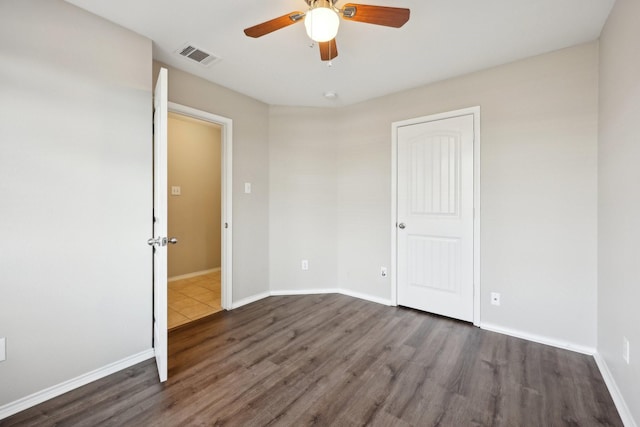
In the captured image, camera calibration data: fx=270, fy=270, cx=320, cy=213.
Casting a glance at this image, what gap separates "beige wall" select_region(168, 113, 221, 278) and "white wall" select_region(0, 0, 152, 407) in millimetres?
2170

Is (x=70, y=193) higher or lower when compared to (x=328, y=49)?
lower

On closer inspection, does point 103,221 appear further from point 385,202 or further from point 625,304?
point 625,304

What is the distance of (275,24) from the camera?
1520 mm

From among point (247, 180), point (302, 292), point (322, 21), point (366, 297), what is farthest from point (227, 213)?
point (322, 21)

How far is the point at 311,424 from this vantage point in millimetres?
1423

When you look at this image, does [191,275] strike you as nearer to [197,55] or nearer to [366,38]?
[197,55]

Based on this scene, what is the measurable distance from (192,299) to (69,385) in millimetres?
1596

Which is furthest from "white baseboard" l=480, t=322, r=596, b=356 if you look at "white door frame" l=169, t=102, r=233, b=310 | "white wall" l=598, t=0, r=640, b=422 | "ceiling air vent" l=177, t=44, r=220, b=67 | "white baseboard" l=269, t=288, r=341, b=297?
"ceiling air vent" l=177, t=44, r=220, b=67

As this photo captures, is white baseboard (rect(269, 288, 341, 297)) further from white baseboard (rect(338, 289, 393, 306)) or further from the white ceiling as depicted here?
the white ceiling

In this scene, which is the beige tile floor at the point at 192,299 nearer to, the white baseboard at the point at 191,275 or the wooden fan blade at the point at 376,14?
the white baseboard at the point at 191,275

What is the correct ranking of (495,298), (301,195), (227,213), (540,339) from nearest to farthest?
(540,339), (495,298), (227,213), (301,195)

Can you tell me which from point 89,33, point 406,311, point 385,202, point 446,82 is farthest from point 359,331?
point 89,33

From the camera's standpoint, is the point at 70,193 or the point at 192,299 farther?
the point at 192,299

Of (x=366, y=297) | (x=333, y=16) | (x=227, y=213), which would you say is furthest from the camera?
(x=366, y=297)
